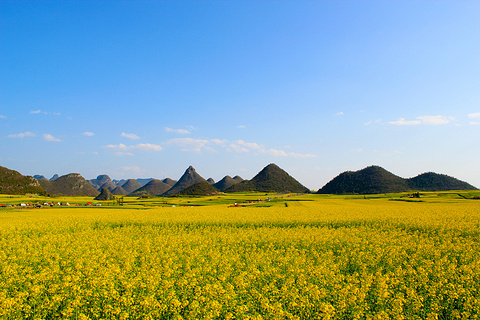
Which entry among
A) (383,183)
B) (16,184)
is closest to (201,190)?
(16,184)

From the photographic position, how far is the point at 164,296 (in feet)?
23.5

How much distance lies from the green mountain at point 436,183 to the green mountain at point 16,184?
228518 millimetres

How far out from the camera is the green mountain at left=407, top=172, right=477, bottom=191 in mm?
151625

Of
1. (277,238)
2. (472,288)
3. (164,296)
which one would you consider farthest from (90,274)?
(472,288)

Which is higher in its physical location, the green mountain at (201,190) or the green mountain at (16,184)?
the green mountain at (16,184)

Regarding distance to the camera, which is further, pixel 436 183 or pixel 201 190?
pixel 201 190

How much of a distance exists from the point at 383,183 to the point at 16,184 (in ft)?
757

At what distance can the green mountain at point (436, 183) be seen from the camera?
151625mm

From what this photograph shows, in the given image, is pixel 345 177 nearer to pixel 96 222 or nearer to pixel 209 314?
pixel 96 222

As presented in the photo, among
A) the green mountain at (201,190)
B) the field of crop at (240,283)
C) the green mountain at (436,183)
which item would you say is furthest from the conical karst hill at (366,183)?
the field of crop at (240,283)

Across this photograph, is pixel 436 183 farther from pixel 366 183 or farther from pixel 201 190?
pixel 201 190

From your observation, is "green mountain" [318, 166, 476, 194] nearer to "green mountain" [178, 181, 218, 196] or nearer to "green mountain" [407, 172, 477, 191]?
"green mountain" [407, 172, 477, 191]

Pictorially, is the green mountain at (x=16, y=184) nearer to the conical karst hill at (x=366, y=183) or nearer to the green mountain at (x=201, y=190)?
the green mountain at (x=201, y=190)

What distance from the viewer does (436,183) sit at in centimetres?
15550
